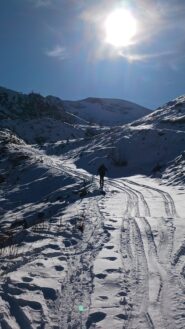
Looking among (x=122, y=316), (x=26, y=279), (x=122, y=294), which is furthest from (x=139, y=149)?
(x=122, y=316)

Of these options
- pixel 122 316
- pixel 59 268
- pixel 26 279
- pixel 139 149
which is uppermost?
pixel 139 149

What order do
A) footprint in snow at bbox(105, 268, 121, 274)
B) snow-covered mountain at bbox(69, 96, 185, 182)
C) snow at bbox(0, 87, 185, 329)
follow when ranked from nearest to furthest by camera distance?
snow at bbox(0, 87, 185, 329), footprint in snow at bbox(105, 268, 121, 274), snow-covered mountain at bbox(69, 96, 185, 182)

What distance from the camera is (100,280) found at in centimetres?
880

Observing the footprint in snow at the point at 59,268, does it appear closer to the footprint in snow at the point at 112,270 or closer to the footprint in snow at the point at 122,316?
the footprint in snow at the point at 112,270

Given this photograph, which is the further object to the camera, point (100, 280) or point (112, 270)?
point (112, 270)

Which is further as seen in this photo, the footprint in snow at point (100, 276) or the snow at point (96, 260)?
the footprint in snow at point (100, 276)

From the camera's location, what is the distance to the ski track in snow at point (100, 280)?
697 cm

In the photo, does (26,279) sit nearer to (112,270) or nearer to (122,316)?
(112,270)

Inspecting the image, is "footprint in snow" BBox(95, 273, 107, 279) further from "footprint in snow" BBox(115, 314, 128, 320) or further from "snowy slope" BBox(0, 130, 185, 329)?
"footprint in snow" BBox(115, 314, 128, 320)

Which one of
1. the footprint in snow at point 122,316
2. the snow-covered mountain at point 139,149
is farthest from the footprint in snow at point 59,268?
the snow-covered mountain at point 139,149

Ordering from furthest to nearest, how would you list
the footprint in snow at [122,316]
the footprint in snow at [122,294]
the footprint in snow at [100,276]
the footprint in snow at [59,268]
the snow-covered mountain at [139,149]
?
the snow-covered mountain at [139,149] < the footprint in snow at [59,268] < the footprint in snow at [100,276] < the footprint in snow at [122,294] < the footprint in snow at [122,316]

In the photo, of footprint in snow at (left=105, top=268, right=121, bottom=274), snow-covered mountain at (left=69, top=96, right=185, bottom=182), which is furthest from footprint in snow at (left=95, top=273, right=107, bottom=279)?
snow-covered mountain at (left=69, top=96, right=185, bottom=182)

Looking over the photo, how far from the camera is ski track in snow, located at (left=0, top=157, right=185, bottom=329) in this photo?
697 cm

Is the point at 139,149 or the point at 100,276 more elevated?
the point at 139,149
